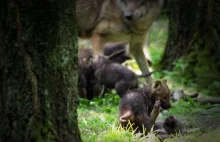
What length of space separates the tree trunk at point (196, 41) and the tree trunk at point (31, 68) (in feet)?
17.3

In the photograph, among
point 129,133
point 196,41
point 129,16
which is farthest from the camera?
point 129,16

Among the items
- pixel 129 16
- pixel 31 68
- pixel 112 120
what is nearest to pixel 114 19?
pixel 129 16

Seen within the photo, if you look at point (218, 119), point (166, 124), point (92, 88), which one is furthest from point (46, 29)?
point (92, 88)

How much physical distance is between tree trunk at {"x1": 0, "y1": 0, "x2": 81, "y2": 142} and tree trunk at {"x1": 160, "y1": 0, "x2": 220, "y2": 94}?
17.3 feet

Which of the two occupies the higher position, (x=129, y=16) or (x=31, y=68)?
(x=129, y=16)

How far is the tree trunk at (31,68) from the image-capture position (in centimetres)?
439

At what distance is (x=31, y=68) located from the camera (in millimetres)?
4418

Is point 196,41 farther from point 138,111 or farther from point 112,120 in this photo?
point 138,111

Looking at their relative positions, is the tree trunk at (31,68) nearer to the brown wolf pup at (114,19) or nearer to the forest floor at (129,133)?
the forest floor at (129,133)

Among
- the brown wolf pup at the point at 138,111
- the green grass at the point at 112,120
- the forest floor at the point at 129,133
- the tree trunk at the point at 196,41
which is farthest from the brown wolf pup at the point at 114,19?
the brown wolf pup at the point at 138,111

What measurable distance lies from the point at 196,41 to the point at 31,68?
6.69 m

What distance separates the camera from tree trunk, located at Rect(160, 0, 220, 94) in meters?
9.80

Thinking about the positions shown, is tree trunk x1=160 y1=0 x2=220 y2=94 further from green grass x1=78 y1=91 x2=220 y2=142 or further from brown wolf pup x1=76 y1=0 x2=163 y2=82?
green grass x1=78 y1=91 x2=220 y2=142

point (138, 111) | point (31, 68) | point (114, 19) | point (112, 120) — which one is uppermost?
point (114, 19)
